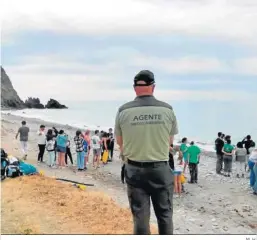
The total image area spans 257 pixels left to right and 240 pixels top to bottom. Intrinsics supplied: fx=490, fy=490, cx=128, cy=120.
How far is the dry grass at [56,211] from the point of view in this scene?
6.70 m

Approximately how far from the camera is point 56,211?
25.6 feet

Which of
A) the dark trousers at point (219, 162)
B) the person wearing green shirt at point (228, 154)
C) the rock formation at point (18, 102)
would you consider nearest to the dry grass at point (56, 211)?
the person wearing green shirt at point (228, 154)

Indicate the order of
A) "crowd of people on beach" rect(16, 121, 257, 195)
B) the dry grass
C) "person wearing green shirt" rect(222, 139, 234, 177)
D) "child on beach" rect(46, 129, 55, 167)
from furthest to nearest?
"person wearing green shirt" rect(222, 139, 234, 177) → "child on beach" rect(46, 129, 55, 167) → "crowd of people on beach" rect(16, 121, 257, 195) → the dry grass

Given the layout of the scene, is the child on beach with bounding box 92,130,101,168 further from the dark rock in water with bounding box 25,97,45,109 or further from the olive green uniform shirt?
the dark rock in water with bounding box 25,97,45,109

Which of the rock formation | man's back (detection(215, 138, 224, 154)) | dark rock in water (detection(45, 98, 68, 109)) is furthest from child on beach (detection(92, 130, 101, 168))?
dark rock in water (detection(45, 98, 68, 109))

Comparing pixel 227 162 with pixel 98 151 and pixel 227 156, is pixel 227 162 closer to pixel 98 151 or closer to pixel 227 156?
pixel 227 156

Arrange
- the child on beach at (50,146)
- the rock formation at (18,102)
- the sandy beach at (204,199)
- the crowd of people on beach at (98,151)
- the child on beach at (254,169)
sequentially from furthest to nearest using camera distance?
the rock formation at (18,102)
the child on beach at (50,146)
the crowd of people on beach at (98,151)
the child on beach at (254,169)
the sandy beach at (204,199)

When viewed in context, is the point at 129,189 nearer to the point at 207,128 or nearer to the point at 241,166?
the point at 241,166

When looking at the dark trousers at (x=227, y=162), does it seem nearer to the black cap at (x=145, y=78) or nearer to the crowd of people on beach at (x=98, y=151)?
the crowd of people on beach at (x=98, y=151)

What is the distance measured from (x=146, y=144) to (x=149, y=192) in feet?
1.35

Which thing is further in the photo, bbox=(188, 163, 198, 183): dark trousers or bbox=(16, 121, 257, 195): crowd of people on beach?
bbox=(16, 121, 257, 195): crowd of people on beach

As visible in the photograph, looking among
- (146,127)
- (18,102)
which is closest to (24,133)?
(146,127)

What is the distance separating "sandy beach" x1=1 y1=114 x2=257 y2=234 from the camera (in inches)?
362

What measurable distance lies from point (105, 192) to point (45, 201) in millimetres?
3041
